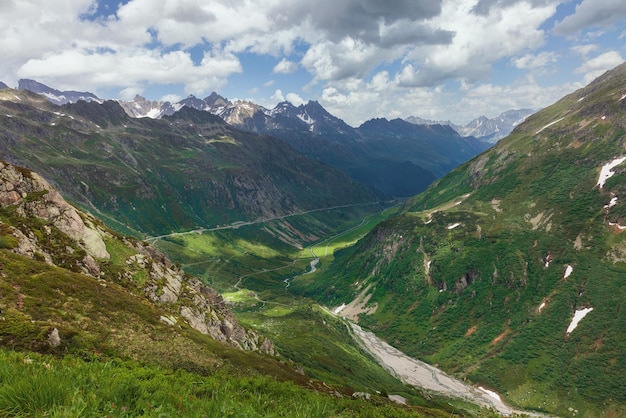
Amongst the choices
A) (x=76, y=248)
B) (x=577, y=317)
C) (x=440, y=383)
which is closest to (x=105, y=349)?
(x=76, y=248)

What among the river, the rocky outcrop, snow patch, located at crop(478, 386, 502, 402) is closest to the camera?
the rocky outcrop

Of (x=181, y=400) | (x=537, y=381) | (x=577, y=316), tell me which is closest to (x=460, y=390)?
(x=537, y=381)

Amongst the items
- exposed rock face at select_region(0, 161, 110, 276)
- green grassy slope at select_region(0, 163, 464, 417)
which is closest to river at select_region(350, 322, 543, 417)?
green grassy slope at select_region(0, 163, 464, 417)

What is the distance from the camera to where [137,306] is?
61.8 metres

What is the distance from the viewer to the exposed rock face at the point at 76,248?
69.1 metres

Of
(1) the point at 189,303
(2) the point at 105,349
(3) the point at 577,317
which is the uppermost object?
(3) the point at 577,317

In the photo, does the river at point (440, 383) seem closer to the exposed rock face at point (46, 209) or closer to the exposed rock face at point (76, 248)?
the exposed rock face at point (76, 248)

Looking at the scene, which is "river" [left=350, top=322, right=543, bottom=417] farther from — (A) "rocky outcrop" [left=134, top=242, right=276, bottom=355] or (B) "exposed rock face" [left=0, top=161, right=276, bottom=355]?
(B) "exposed rock face" [left=0, top=161, right=276, bottom=355]

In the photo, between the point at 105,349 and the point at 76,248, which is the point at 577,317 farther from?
the point at 76,248

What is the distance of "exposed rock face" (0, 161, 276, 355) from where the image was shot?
69.1 m

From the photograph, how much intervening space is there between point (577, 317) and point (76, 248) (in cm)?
21823

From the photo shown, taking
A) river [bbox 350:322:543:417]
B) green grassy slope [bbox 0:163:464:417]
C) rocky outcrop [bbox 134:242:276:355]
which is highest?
green grassy slope [bbox 0:163:464:417]

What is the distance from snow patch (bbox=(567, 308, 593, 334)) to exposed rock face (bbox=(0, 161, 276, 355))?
169m

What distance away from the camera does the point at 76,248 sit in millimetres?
74812
